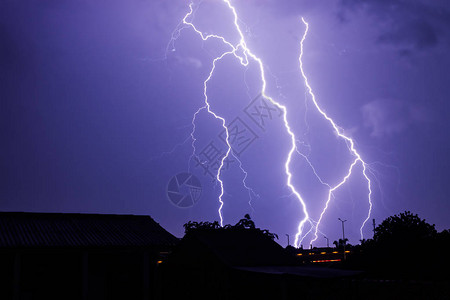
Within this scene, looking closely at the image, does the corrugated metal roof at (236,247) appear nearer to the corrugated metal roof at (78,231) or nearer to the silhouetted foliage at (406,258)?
the corrugated metal roof at (78,231)

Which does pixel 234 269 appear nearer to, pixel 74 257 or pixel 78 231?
pixel 74 257

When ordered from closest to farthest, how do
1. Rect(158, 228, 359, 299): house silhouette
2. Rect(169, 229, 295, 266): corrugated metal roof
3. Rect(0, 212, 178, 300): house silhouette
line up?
Rect(158, 228, 359, 299): house silhouette → Rect(169, 229, 295, 266): corrugated metal roof → Rect(0, 212, 178, 300): house silhouette

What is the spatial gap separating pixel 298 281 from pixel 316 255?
25210mm

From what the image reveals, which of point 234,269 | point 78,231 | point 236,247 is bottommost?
point 234,269

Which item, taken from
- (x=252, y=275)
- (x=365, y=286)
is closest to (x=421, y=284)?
(x=365, y=286)

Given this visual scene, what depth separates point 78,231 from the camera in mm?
14375

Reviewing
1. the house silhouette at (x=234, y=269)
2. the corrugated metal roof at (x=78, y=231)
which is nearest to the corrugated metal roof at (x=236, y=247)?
the house silhouette at (x=234, y=269)

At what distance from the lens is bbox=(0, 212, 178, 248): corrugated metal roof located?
43.0 feet

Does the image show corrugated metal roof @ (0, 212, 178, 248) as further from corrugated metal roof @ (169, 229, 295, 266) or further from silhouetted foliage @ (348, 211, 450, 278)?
silhouetted foliage @ (348, 211, 450, 278)

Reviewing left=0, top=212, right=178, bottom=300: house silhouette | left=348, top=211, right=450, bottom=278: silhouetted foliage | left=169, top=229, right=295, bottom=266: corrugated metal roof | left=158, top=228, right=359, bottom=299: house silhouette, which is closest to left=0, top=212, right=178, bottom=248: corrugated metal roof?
left=0, top=212, right=178, bottom=300: house silhouette

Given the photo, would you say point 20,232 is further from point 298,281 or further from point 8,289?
point 298,281

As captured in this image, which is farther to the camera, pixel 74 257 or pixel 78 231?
pixel 78 231

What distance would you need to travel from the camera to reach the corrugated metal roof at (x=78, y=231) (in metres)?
13.1

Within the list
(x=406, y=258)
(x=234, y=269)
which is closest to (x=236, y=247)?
(x=234, y=269)
